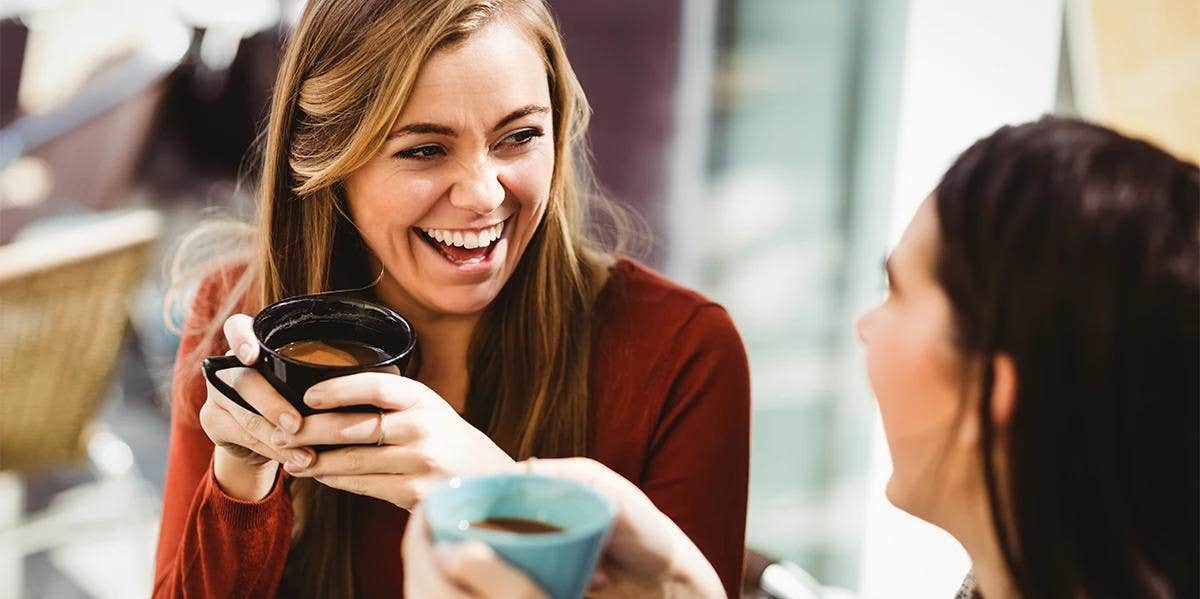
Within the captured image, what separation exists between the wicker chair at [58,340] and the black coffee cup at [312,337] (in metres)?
1.55

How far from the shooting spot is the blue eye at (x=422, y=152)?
54.5 inches

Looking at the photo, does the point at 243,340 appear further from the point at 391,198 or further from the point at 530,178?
the point at 530,178

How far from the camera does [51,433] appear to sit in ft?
8.84

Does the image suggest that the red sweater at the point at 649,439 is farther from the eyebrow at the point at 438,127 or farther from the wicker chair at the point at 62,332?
the wicker chair at the point at 62,332

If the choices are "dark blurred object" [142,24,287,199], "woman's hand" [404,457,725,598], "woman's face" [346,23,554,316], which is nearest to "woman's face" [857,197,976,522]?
"woman's hand" [404,457,725,598]

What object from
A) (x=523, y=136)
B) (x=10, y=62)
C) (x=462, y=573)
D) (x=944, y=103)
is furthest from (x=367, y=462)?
(x=10, y=62)

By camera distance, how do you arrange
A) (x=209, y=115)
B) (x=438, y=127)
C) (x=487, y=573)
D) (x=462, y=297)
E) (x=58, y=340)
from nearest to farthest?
1. (x=487, y=573)
2. (x=438, y=127)
3. (x=462, y=297)
4. (x=58, y=340)
5. (x=209, y=115)

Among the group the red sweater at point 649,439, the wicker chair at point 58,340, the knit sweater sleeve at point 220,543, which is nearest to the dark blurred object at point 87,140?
the wicker chair at point 58,340

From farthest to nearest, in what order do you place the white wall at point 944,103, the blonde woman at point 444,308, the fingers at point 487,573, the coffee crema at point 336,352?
the white wall at point 944,103
the blonde woman at point 444,308
the coffee crema at point 336,352
the fingers at point 487,573

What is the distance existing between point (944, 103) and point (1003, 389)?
164 cm

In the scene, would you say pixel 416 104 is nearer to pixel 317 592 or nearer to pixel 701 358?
pixel 701 358

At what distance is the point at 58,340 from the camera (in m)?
2.62

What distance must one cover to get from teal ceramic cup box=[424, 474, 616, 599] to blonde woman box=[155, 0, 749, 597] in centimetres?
30

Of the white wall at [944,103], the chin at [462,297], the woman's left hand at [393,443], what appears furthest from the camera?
the white wall at [944,103]
